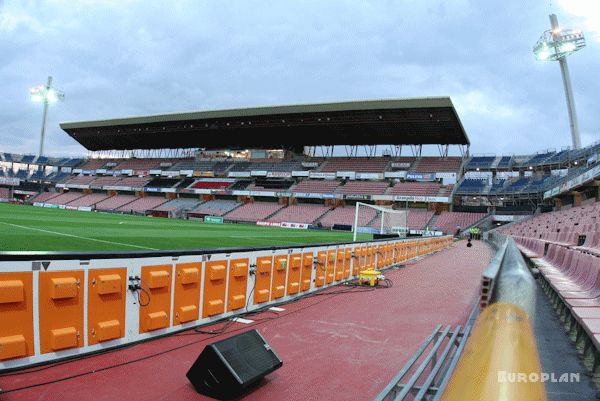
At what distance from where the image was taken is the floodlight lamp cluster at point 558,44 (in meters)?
45.3

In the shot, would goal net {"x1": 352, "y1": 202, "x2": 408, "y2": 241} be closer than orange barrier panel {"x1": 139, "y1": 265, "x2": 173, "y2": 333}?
No

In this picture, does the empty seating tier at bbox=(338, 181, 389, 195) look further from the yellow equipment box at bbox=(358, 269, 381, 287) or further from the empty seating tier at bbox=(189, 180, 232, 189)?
the yellow equipment box at bbox=(358, 269, 381, 287)

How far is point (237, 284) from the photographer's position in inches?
261

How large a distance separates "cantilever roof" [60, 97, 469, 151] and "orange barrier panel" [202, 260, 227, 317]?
4035 centimetres

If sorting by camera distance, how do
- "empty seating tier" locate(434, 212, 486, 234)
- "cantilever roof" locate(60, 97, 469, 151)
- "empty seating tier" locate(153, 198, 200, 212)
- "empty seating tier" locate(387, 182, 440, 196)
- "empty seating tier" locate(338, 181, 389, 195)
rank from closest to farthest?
"empty seating tier" locate(434, 212, 486, 234), "cantilever roof" locate(60, 97, 469, 151), "empty seating tier" locate(387, 182, 440, 196), "empty seating tier" locate(338, 181, 389, 195), "empty seating tier" locate(153, 198, 200, 212)

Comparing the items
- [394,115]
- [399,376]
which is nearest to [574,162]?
[394,115]

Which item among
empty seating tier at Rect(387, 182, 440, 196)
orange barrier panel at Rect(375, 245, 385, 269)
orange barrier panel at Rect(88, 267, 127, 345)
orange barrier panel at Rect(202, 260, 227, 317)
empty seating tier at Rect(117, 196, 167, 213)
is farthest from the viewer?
empty seating tier at Rect(117, 196, 167, 213)

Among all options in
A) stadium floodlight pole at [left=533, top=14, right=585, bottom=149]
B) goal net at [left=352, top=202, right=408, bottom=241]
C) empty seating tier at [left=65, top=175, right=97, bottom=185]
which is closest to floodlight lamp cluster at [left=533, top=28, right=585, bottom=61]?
Answer: stadium floodlight pole at [left=533, top=14, right=585, bottom=149]

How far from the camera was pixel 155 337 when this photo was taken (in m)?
5.20

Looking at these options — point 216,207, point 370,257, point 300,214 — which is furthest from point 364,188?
point 370,257

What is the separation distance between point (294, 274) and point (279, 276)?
615mm

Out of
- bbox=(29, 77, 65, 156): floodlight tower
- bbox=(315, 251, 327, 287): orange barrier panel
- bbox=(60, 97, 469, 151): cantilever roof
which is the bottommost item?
bbox=(315, 251, 327, 287): orange barrier panel

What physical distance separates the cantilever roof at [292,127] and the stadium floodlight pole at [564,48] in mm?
11759

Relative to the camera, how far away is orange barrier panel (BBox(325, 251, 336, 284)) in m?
9.84
